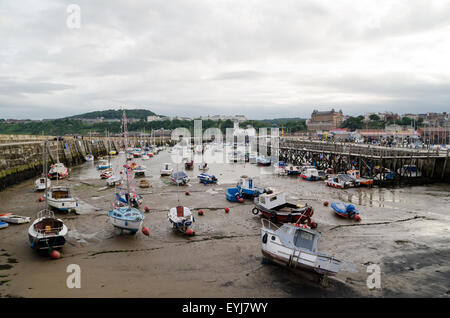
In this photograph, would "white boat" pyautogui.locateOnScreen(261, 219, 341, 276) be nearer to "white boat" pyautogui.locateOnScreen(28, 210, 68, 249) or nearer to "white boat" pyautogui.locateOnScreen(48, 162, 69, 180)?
"white boat" pyautogui.locateOnScreen(28, 210, 68, 249)

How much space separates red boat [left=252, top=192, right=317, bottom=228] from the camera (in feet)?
72.5

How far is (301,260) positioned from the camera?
13703mm

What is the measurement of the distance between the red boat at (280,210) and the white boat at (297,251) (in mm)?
6874

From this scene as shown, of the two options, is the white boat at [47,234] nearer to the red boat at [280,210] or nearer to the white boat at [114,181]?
the red boat at [280,210]

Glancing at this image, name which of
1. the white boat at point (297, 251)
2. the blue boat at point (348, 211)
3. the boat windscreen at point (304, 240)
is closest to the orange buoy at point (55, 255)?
the white boat at point (297, 251)

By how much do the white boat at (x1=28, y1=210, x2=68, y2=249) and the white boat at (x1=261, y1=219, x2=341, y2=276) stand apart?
11.2 metres

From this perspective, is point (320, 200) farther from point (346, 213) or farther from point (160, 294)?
point (160, 294)

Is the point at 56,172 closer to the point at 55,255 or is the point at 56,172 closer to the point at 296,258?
the point at 55,255

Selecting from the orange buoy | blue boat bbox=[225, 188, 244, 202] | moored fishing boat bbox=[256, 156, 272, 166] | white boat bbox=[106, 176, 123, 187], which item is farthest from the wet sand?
moored fishing boat bbox=[256, 156, 272, 166]

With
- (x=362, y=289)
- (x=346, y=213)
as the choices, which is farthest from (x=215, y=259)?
(x=346, y=213)

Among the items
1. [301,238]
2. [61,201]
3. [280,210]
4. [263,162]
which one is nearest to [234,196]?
[280,210]

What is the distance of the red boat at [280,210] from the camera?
22109mm
